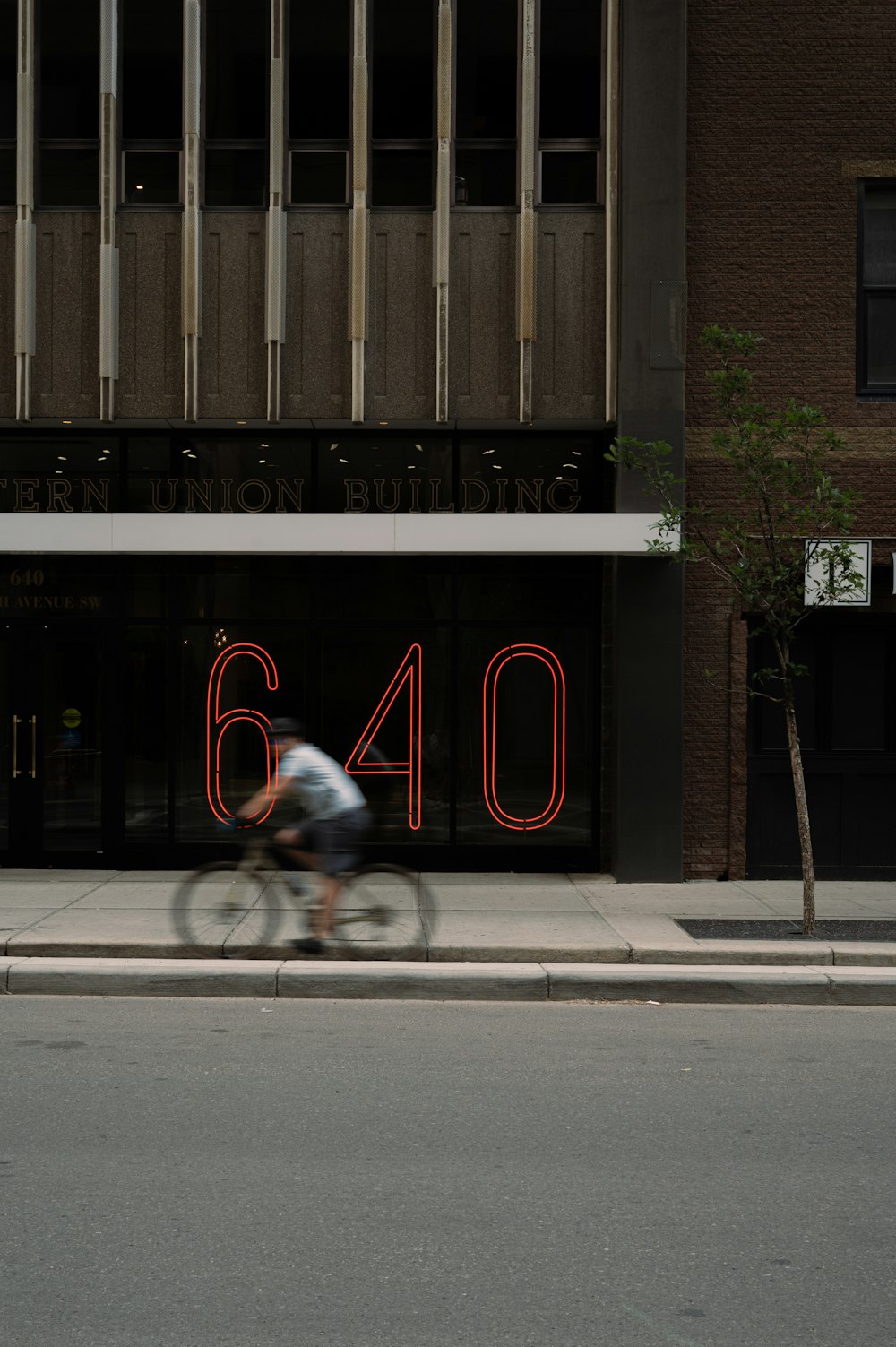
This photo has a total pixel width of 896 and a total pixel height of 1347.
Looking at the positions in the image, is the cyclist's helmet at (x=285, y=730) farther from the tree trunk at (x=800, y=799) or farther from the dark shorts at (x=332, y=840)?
the tree trunk at (x=800, y=799)

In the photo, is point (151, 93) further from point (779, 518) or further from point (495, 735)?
point (779, 518)

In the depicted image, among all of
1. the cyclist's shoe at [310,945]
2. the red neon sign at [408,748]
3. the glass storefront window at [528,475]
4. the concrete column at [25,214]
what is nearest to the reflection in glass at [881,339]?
the glass storefront window at [528,475]

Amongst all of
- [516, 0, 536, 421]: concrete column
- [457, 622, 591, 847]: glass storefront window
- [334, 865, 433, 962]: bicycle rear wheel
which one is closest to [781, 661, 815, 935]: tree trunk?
[334, 865, 433, 962]: bicycle rear wheel

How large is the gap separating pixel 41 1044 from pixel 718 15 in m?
11.6

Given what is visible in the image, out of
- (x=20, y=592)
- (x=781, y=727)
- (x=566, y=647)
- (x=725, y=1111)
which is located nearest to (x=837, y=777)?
(x=781, y=727)

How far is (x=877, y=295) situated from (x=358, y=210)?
5258mm

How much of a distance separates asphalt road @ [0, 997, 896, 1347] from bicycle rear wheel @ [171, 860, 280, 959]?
132 centimetres

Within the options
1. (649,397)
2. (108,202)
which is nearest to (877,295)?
(649,397)

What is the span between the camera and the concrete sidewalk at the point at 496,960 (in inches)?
369

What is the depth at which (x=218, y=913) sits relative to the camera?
33.1ft

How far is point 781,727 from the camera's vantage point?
13836 mm

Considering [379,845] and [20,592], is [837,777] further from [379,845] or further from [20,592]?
[20,592]

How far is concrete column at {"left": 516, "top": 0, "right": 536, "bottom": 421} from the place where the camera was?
13250 millimetres

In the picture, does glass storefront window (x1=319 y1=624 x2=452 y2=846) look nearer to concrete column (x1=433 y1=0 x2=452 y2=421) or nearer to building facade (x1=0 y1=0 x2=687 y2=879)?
building facade (x1=0 y1=0 x2=687 y2=879)
